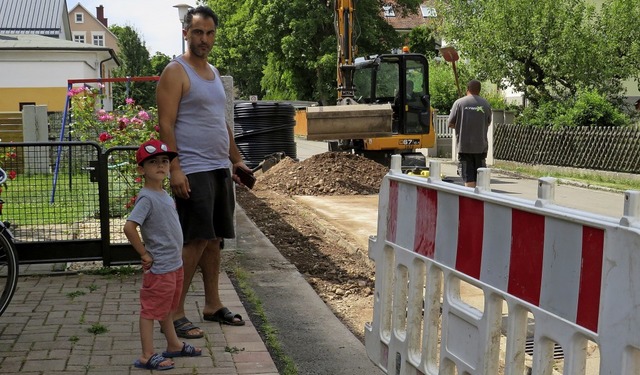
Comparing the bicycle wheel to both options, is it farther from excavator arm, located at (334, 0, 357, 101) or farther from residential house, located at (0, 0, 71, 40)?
residential house, located at (0, 0, 71, 40)

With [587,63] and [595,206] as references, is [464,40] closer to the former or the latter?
[587,63]

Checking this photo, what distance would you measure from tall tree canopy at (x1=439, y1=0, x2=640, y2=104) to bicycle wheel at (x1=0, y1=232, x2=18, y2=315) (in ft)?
79.7

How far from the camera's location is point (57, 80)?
1521 inches

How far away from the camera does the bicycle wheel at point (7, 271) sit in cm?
579

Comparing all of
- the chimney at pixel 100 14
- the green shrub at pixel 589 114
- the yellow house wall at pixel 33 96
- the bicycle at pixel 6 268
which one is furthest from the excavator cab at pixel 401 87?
the chimney at pixel 100 14

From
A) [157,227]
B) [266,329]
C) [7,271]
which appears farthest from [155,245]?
[7,271]

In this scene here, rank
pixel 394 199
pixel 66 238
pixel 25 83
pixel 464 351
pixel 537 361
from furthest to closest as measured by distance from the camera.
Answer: pixel 25 83 → pixel 66 238 → pixel 394 199 → pixel 464 351 → pixel 537 361

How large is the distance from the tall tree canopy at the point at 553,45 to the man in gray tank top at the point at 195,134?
24.0 m

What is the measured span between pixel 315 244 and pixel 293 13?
1818 inches

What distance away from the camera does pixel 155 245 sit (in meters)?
4.77

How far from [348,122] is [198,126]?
1291 centimetres

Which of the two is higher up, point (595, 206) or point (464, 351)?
point (464, 351)

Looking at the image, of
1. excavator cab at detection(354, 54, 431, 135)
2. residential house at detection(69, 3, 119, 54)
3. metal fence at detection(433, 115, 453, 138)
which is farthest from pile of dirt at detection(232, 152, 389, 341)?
residential house at detection(69, 3, 119, 54)

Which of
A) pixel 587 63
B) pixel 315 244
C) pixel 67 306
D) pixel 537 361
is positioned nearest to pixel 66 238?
pixel 67 306
